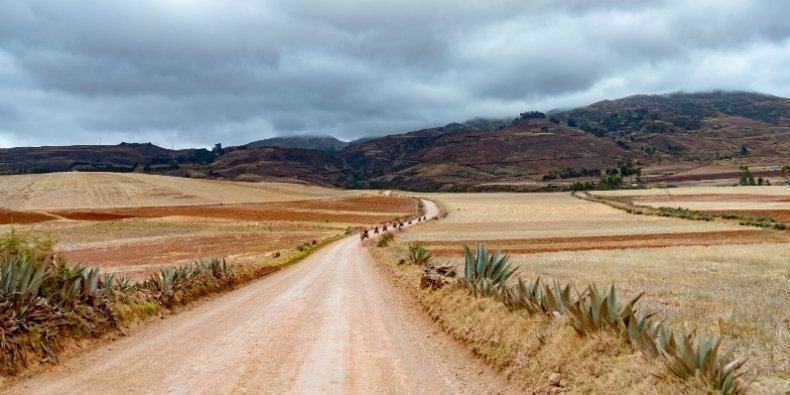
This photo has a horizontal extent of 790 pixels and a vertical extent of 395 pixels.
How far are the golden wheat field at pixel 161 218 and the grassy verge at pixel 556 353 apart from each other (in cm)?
1102

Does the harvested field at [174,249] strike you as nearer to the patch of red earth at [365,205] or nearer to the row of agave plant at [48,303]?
the row of agave plant at [48,303]

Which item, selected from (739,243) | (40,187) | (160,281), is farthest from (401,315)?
(40,187)

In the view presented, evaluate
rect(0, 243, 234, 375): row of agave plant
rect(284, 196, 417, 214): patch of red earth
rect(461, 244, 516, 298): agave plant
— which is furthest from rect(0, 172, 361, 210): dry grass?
rect(461, 244, 516, 298): agave plant

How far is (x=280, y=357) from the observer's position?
37.8ft

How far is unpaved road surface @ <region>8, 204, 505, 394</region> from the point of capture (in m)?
9.62

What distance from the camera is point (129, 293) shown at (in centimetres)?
1634

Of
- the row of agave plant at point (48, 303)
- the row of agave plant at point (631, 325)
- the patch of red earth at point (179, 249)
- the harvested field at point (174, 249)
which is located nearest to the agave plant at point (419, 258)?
the harvested field at point (174, 249)

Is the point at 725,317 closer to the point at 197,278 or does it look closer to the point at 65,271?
the point at 65,271

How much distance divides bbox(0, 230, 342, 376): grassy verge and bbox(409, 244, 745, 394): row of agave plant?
9.24 meters

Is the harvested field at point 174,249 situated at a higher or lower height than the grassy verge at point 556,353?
lower

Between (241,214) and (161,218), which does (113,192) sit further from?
(161,218)

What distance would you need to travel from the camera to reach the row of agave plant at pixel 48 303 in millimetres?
10703

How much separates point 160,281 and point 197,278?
275 cm

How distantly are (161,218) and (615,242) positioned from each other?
6614cm
